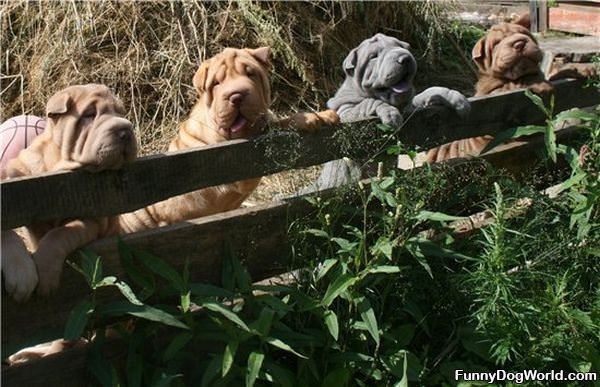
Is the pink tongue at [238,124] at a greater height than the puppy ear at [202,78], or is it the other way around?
the puppy ear at [202,78]

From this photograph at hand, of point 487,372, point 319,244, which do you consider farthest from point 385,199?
point 487,372

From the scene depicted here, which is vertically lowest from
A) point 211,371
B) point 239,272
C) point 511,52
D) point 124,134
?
point 211,371

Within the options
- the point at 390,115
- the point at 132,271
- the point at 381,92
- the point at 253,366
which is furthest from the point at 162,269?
the point at 381,92

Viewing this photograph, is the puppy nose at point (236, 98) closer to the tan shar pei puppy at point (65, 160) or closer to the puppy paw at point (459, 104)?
the tan shar pei puppy at point (65, 160)

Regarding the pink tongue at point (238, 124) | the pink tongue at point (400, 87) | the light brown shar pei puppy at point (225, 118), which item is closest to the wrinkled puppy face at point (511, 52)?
the pink tongue at point (400, 87)

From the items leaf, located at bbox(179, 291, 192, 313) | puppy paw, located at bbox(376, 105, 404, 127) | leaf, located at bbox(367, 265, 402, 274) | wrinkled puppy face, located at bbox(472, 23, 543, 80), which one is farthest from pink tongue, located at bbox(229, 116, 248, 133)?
wrinkled puppy face, located at bbox(472, 23, 543, 80)

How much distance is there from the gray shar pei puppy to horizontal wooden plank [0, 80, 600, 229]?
0.09m

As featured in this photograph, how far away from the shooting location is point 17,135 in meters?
4.33

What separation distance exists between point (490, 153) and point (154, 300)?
7.12ft

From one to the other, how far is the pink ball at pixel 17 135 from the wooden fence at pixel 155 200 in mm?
905

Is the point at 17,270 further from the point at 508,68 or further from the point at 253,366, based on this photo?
the point at 508,68

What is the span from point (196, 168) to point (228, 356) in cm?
79

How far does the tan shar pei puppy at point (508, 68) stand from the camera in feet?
18.4

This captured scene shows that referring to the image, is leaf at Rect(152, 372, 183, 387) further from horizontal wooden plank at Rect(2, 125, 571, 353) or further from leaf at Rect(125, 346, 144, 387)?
horizontal wooden plank at Rect(2, 125, 571, 353)
